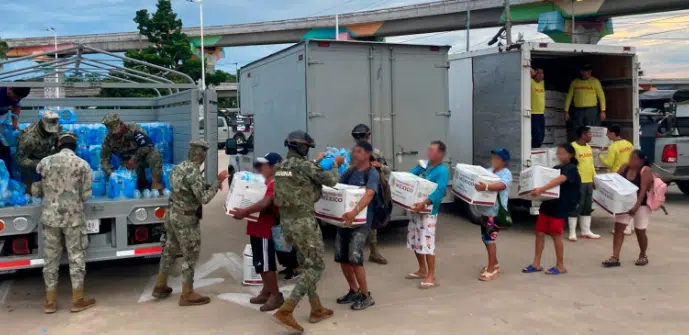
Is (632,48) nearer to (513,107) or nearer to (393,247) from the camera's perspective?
(513,107)

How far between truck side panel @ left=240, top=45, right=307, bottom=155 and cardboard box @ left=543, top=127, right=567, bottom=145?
500 centimetres

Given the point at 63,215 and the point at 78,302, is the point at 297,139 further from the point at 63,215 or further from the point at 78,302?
the point at 78,302

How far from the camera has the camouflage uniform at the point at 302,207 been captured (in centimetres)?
471

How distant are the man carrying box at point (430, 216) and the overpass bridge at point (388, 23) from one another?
2553cm

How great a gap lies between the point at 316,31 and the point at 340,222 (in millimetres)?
38904

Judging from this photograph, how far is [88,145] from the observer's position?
7055mm

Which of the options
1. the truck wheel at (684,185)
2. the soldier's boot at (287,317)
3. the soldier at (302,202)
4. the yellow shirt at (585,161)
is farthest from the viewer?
the truck wheel at (684,185)

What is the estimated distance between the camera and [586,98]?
32.0 ft

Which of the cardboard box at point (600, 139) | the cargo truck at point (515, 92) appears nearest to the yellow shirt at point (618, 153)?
the cardboard box at point (600, 139)

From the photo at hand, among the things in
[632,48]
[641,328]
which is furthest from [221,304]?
[632,48]

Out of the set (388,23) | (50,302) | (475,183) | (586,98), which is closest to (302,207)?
(475,183)

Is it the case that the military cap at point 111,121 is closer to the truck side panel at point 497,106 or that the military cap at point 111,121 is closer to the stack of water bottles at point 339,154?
the stack of water bottles at point 339,154

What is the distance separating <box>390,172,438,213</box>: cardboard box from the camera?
5.68 m

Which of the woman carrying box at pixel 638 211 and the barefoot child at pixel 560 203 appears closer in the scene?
the barefoot child at pixel 560 203
